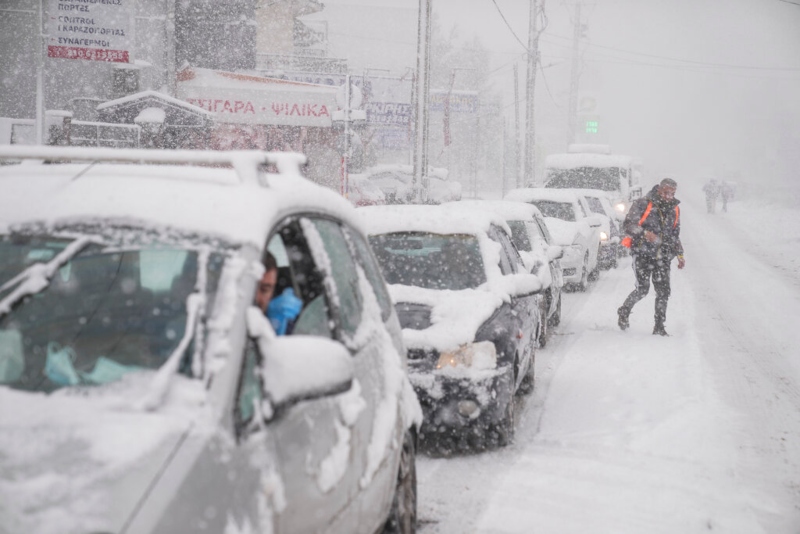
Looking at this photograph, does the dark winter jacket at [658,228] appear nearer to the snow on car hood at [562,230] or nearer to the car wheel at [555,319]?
the car wheel at [555,319]

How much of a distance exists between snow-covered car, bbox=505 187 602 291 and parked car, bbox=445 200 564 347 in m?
3.14

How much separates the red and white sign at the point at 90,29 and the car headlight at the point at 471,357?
1239cm

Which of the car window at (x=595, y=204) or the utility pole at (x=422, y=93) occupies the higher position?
the utility pole at (x=422, y=93)

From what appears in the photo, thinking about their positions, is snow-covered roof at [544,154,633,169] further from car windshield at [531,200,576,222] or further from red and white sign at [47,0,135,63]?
red and white sign at [47,0,135,63]

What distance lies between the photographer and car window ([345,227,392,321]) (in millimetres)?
3963

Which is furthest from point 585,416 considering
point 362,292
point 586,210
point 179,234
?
point 586,210

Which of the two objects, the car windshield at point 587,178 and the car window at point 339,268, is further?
the car windshield at point 587,178

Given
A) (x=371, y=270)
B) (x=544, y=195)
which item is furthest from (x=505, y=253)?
(x=544, y=195)

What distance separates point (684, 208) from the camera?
2105 inches

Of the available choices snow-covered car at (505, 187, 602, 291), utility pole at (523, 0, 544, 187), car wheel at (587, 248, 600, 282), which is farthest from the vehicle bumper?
utility pole at (523, 0, 544, 187)

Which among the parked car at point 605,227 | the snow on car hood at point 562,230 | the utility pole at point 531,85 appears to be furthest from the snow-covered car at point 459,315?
the utility pole at point 531,85

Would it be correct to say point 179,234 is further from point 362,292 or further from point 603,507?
point 603,507

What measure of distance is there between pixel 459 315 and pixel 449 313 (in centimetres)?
10

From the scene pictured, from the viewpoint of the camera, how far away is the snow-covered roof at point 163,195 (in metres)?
2.78
